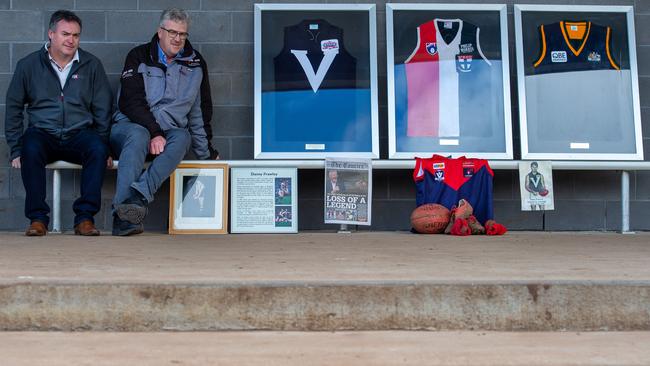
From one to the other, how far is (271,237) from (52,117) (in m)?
1.64

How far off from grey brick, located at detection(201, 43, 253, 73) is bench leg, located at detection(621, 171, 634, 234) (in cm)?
276

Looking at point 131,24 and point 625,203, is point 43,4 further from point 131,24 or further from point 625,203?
point 625,203

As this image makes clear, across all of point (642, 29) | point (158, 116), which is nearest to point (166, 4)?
point (158, 116)

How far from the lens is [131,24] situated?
21.2 feet

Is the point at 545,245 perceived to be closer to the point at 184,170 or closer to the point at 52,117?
the point at 184,170

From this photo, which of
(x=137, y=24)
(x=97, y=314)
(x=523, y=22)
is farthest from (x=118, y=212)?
(x=523, y=22)

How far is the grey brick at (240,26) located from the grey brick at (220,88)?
0.29 meters

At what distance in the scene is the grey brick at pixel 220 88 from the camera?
6.47m

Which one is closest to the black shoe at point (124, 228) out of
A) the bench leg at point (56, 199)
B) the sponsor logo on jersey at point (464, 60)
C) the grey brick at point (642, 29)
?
the bench leg at point (56, 199)

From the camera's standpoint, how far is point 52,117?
18.9 feet

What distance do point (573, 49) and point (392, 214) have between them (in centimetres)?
178

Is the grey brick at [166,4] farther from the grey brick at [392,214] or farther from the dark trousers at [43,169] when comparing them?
the grey brick at [392,214]

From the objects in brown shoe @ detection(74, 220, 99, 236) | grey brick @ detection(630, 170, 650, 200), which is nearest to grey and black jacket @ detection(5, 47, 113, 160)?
brown shoe @ detection(74, 220, 99, 236)

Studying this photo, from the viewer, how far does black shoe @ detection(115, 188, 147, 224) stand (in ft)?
17.7
